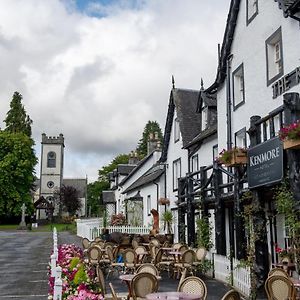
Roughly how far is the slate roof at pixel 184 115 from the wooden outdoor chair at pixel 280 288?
1685cm

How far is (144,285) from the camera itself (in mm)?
8945

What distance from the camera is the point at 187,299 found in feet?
25.6

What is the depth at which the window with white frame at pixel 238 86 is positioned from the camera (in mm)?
17281

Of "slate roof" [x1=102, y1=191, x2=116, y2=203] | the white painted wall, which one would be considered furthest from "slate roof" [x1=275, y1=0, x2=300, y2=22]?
"slate roof" [x1=102, y1=191, x2=116, y2=203]

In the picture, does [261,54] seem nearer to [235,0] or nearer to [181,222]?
[235,0]

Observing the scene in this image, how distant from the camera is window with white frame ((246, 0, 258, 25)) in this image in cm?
1593

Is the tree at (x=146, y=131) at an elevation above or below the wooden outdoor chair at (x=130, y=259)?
above

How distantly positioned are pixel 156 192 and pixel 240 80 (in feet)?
48.8

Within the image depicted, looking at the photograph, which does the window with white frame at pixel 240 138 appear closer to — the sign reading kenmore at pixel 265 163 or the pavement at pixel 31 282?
the sign reading kenmore at pixel 265 163

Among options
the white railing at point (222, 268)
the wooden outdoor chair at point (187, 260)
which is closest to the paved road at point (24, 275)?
the wooden outdoor chair at point (187, 260)

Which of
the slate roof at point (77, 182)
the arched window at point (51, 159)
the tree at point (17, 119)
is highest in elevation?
the tree at point (17, 119)

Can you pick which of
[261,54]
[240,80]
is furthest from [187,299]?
[240,80]

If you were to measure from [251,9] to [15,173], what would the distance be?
179 feet

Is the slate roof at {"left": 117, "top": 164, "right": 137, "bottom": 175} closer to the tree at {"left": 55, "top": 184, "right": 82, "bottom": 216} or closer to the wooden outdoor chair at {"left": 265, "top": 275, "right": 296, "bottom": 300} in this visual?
the tree at {"left": 55, "top": 184, "right": 82, "bottom": 216}
